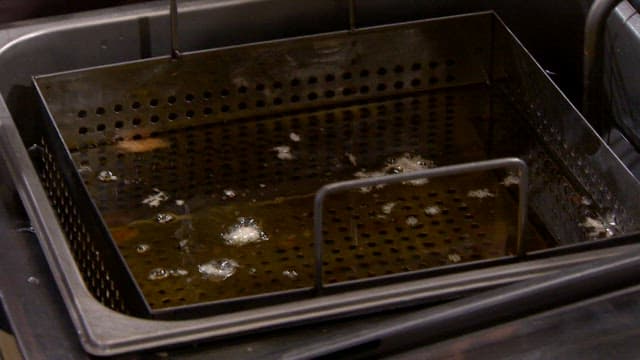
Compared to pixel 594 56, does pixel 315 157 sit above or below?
below

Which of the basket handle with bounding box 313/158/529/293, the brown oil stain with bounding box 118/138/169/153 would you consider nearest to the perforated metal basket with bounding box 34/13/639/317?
the brown oil stain with bounding box 118/138/169/153

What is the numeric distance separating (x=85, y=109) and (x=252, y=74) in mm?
185

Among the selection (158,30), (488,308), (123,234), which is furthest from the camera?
(158,30)

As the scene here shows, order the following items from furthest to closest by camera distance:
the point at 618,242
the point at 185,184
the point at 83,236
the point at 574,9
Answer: the point at 574,9, the point at 185,184, the point at 83,236, the point at 618,242

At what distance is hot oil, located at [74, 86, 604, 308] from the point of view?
47.8 inches

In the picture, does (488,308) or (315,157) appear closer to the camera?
(488,308)

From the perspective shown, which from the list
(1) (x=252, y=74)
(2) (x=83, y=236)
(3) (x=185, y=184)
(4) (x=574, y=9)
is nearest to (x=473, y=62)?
(4) (x=574, y=9)

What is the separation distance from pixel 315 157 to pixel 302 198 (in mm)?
73

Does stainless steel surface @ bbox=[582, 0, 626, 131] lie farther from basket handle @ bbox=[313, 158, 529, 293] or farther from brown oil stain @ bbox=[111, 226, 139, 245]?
brown oil stain @ bbox=[111, 226, 139, 245]

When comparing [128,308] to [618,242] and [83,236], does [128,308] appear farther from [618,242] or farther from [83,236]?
[618,242]

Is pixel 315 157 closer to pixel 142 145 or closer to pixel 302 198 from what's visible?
pixel 302 198

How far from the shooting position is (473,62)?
1.44 metres

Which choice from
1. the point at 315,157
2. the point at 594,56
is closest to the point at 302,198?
the point at 315,157

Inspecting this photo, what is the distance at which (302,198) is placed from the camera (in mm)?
1312
